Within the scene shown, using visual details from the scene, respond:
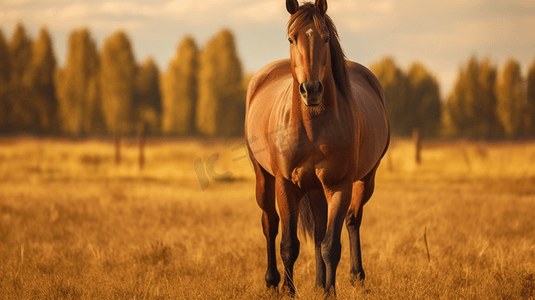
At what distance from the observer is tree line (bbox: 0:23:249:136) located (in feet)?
131

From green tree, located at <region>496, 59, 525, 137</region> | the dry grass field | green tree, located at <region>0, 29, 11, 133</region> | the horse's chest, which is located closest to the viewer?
the horse's chest

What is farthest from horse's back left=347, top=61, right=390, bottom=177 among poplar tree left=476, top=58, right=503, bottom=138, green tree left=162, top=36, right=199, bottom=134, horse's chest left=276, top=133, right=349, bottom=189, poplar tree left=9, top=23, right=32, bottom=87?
poplar tree left=476, top=58, right=503, bottom=138

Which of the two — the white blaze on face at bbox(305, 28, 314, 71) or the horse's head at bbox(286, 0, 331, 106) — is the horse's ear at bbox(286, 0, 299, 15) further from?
the white blaze on face at bbox(305, 28, 314, 71)

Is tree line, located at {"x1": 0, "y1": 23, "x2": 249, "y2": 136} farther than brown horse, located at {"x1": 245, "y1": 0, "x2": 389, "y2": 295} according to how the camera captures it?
Yes

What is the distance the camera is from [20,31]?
4112cm

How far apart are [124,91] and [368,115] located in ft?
135

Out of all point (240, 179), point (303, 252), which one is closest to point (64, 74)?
point (240, 179)

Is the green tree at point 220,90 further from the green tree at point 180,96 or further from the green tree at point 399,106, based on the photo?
the green tree at point 399,106

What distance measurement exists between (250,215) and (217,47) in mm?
36485

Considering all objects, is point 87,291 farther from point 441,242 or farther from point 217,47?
point 217,47

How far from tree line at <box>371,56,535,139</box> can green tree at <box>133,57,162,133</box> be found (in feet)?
83.2

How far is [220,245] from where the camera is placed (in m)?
6.13

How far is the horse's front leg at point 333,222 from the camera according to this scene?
3.60m

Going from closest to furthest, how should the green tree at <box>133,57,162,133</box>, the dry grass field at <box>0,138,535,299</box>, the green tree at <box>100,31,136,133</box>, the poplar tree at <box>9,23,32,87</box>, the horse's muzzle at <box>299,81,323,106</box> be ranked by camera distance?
the horse's muzzle at <box>299,81,323,106</box>, the dry grass field at <box>0,138,535,299</box>, the poplar tree at <box>9,23,32,87</box>, the green tree at <box>100,31,136,133</box>, the green tree at <box>133,57,162,133</box>
